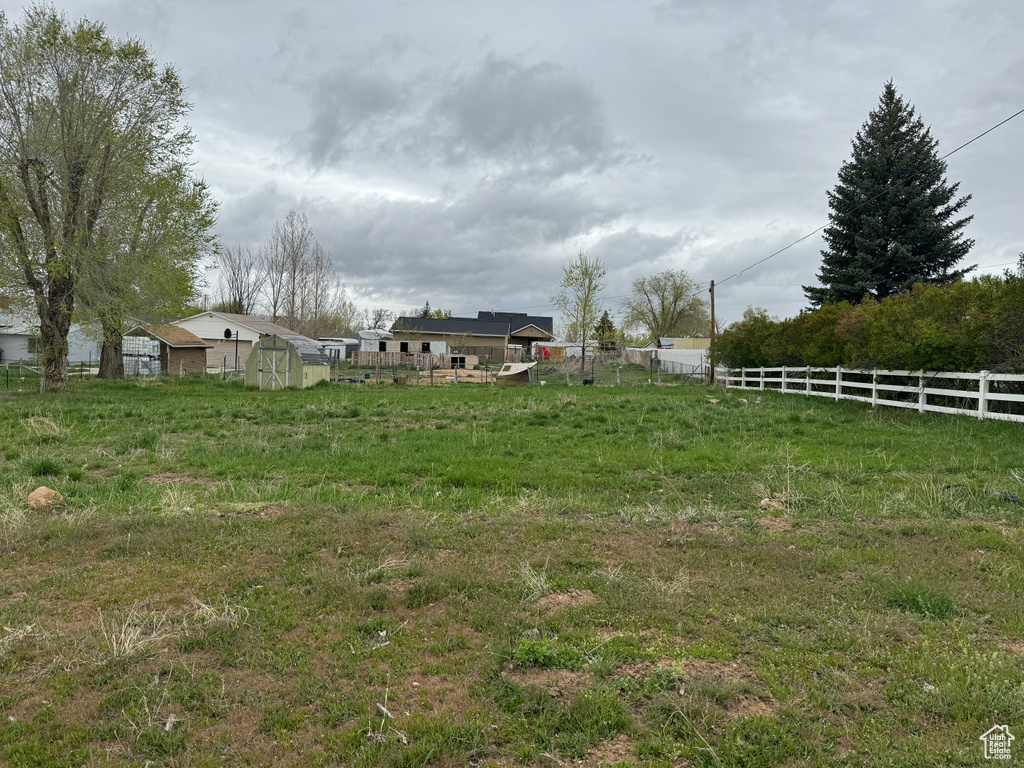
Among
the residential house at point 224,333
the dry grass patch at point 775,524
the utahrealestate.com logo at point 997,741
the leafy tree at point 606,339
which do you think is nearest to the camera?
the utahrealestate.com logo at point 997,741

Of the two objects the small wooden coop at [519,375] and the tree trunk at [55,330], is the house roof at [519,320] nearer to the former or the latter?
the small wooden coop at [519,375]

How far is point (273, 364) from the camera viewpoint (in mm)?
26453

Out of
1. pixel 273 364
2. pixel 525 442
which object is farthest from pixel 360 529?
pixel 273 364

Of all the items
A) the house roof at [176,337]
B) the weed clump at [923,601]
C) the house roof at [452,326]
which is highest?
the house roof at [452,326]

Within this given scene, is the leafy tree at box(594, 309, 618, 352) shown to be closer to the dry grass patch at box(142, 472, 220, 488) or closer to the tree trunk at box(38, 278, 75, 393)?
the tree trunk at box(38, 278, 75, 393)

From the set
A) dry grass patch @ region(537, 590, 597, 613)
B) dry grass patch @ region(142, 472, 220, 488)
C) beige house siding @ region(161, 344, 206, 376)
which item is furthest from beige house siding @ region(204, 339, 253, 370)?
dry grass patch @ region(537, 590, 597, 613)

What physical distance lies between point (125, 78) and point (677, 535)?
994 inches

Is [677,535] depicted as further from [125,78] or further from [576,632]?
[125,78]

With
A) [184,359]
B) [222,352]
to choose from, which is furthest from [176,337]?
[222,352]

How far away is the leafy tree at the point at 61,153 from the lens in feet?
65.2

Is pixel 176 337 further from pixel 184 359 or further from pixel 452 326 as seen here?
pixel 452 326

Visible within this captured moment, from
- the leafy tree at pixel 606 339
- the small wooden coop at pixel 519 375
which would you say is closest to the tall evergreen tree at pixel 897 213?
the small wooden coop at pixel 519 375

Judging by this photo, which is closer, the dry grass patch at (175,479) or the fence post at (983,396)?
the dry grass patch at (175,479)

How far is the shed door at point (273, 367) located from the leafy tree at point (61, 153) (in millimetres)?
6944
